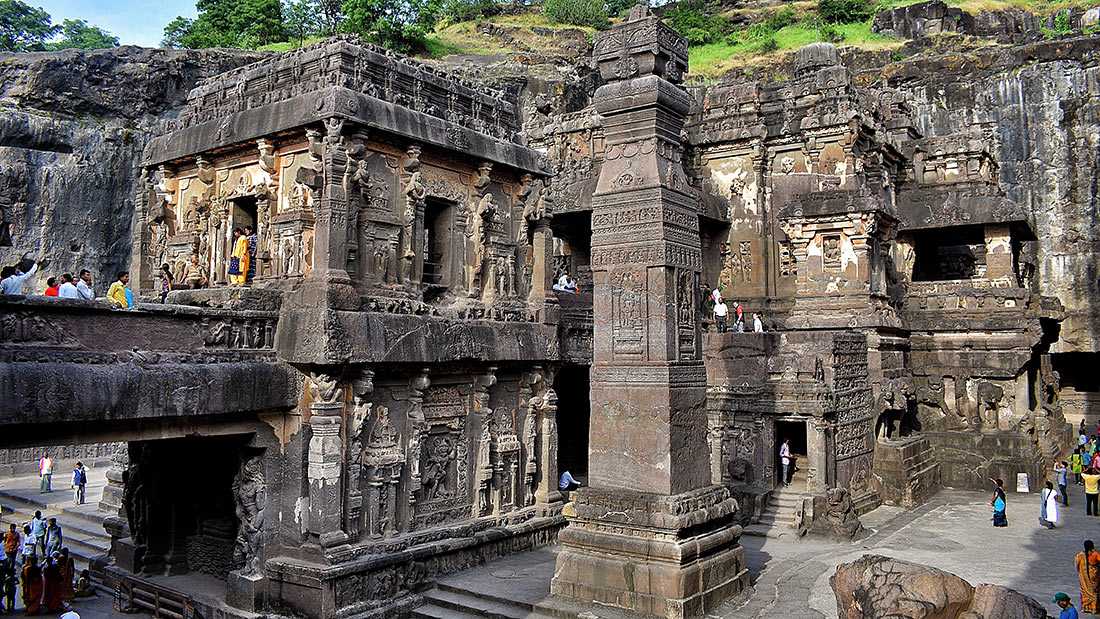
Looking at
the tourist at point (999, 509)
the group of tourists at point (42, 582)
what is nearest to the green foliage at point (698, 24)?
the tourist at point (999, 509)

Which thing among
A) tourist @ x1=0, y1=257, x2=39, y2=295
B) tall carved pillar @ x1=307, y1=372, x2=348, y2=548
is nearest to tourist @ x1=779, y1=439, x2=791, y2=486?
tall carved pillar @ x1=307, y1=372, x2=348, y2=548

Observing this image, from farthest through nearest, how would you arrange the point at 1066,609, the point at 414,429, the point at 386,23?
1. the point at 386,23
2. the point at 414,429
3. the point at 1066,609

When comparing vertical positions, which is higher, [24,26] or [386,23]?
[24,26]

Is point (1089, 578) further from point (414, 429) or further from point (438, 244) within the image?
point (438, 244)

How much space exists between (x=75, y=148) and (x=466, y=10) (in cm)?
3518

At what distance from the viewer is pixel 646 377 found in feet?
30.1

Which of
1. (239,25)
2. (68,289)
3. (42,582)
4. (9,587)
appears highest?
(239,25)

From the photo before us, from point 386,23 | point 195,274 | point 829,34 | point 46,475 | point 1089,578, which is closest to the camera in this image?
point 1089,578

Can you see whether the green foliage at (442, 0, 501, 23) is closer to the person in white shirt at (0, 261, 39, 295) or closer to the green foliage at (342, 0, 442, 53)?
the green foliage at (342, 0, 442, 53)

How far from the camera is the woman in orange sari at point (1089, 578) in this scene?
33.0 feet

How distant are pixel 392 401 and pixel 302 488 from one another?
6.16 ft

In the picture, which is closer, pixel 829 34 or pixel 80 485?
pixel 80 485

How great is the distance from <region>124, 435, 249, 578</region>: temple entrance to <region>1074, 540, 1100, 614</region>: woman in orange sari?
12330mm

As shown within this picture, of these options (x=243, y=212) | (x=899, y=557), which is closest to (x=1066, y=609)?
(x=899, y=557)
